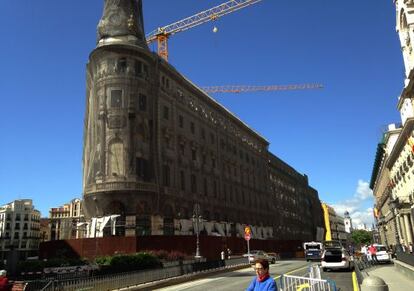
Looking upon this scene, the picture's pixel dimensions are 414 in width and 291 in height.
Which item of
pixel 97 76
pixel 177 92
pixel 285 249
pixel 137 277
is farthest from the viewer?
pixel 285 249

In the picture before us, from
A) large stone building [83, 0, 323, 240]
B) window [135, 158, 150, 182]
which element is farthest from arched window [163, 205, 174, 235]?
window [135, 158, 150, 182]

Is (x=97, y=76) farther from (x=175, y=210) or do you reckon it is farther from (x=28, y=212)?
(x=28, y=212)

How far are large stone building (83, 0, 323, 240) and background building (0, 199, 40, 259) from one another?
93.8 m

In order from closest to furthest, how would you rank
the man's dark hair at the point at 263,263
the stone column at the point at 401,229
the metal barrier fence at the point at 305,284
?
the man's dark hair at the point at 263,263 < the metal barrier fence at the point at 305,284 < the stone column at the point at 401,229

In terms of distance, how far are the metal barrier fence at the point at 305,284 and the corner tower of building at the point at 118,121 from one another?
3598 cm

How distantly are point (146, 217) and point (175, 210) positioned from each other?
6.23m

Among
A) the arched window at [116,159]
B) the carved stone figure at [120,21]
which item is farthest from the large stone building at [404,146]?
the carved stone figure at [120,21]

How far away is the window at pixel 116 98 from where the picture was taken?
49.6m

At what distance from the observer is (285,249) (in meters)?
76.3

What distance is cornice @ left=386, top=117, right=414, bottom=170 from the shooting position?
127ft

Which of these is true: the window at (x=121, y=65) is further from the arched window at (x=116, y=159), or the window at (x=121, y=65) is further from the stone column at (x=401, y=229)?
the stone column at (x=401, y=229)

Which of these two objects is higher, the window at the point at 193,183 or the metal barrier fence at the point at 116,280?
the window at the point at 193,183

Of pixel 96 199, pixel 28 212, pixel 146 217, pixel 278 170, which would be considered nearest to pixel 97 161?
pixel 96 199

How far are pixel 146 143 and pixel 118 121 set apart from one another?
4.24 meters
